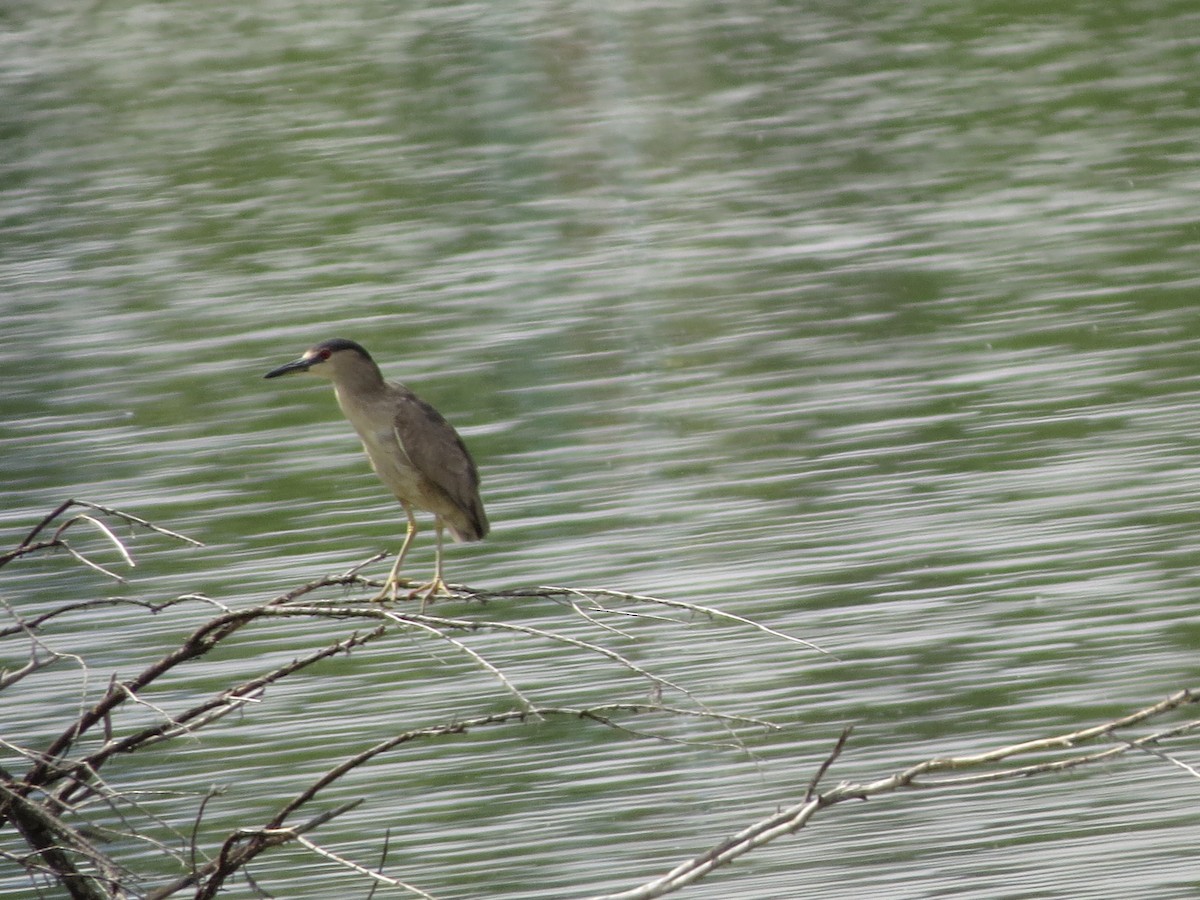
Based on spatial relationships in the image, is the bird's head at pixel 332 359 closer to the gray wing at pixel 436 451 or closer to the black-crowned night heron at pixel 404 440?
the black-crowned night heron at pixel 404 440

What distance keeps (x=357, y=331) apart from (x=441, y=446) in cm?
706

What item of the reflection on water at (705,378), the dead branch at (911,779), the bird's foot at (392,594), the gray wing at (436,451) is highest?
the dead branch at (911,779)

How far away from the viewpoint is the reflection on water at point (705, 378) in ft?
25.3

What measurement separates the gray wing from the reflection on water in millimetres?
1387

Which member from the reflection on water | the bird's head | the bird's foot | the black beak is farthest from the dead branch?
the reflection on water

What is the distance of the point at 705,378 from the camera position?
12.0 meters

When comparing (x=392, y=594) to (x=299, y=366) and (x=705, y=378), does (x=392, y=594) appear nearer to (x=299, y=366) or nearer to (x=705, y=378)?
(x=299, y=366)

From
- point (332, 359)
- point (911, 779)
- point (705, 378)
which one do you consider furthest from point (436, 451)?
point (705, 378)

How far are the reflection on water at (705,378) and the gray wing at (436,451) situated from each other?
139 cm

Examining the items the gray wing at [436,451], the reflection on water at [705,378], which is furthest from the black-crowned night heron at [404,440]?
the reflection on water at [705,378]

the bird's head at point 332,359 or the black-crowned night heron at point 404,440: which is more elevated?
the bird's head at point 332,359

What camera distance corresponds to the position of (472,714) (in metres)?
8.28

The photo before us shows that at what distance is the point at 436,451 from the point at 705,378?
569 cm

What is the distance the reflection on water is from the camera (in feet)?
25.3
